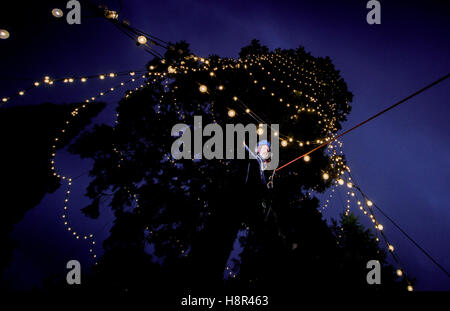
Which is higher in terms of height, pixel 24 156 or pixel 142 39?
pixel 142 39

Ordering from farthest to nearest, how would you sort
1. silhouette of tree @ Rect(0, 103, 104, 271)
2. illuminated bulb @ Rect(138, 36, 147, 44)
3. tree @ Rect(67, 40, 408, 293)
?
silhouette of tree @ Rect(0, 103, 104, 271)
tree @ Rect(67, 40, 408, 293)
illuminated bulb @ Rect(138, 36, 147, 44)

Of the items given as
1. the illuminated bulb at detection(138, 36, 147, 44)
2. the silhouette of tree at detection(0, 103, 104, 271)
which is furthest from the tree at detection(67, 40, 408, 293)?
the silhouette of tree at detection(0, 103, 104, 271)

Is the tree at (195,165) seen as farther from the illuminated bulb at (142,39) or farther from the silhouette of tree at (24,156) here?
the silhouette of tree at (24,156)

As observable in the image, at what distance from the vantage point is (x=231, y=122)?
690 cm

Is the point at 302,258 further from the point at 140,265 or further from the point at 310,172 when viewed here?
the point at 140,265

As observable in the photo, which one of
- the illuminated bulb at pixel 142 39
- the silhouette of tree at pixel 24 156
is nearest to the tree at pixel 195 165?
the illuminated bulb at pixel 142 39

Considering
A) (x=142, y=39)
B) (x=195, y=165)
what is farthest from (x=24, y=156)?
(x=142, y=39)

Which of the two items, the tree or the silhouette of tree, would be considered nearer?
the tree

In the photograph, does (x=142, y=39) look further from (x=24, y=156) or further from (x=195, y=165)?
(x=24, y=156)

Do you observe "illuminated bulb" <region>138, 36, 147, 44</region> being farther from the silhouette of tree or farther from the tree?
the silhouette of tree

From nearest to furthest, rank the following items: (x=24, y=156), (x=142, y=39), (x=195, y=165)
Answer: (x=142, y=39)
(x=195, y=165)
(x=24, y=156)

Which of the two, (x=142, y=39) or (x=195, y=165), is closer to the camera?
(x=142, y=39)

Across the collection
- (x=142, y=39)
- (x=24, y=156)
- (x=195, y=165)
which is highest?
(x=142, y=39)
